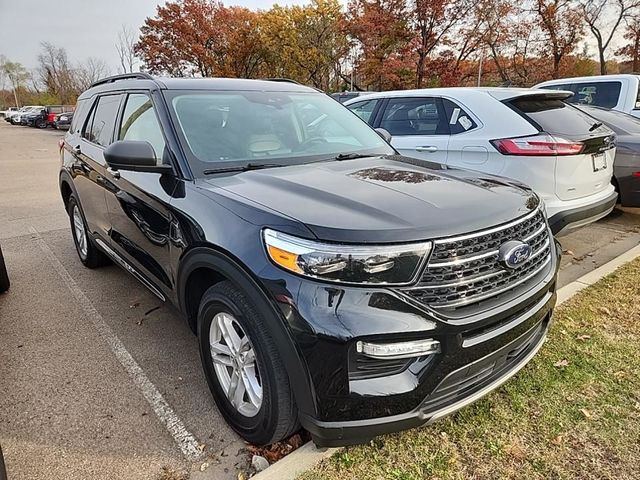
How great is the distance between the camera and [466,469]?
207 centimetres

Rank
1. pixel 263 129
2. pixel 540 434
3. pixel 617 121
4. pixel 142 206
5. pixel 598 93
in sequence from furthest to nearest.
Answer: pixel 598 93, pixel 617 121, pixel 263 129, pixel 142 206, pixel 540 434

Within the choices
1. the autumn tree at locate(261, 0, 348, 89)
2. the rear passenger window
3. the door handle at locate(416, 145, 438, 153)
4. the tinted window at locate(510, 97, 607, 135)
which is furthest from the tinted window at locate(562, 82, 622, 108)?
the autumn tree at locate(261, 0, 348, 89)

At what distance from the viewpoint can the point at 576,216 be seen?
3928 millimetres

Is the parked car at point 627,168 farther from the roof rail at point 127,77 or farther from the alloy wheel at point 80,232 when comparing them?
the alloy wheel at point 80,232

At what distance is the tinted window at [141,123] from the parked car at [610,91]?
7.22 meters

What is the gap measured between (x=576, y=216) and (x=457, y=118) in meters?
1.51

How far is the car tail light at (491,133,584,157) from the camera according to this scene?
3867 millimetres

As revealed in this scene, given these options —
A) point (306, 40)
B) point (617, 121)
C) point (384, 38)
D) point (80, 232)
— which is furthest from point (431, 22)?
point (80, 232)

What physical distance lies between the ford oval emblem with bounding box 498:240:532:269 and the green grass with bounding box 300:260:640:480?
880 millimetres

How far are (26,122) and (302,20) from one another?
27.2 m

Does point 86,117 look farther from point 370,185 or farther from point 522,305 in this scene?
point 522,305

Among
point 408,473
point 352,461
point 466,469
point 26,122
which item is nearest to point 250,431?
point 352,461

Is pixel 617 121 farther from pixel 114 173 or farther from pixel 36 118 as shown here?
pixel 36 118

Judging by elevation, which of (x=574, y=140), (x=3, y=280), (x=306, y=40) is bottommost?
(x=3, y=280)
